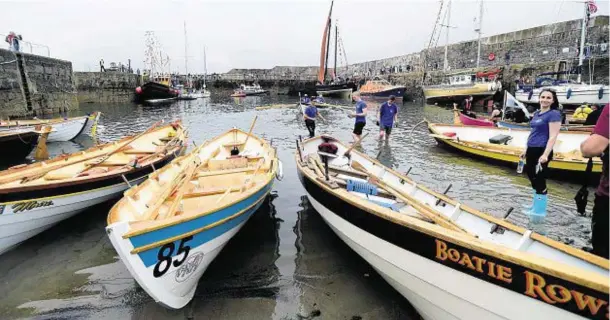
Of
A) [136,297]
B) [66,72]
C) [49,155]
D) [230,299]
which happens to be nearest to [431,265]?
[230,299]

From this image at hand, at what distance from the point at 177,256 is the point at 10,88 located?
25906 mm

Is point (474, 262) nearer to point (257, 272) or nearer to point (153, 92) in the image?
point (257, 272)

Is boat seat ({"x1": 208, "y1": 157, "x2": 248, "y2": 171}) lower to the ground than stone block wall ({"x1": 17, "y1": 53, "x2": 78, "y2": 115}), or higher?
lower

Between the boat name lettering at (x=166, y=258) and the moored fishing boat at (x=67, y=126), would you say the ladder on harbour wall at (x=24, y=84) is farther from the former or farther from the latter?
the boat name lettering at (x=166, y=258)

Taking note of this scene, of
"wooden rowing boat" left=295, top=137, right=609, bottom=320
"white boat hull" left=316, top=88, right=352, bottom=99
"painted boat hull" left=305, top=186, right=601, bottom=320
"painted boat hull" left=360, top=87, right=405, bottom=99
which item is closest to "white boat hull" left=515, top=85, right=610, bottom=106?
"painted boat hull" left=360, top=87, right=405, bottom=99

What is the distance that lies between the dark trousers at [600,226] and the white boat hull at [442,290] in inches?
54.4

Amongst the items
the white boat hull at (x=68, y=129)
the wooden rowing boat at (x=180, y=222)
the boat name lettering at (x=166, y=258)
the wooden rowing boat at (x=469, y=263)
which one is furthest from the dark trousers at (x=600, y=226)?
the white boat hull at (x=68, y=129)

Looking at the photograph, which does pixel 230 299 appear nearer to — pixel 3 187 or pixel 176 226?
pixel 176 226

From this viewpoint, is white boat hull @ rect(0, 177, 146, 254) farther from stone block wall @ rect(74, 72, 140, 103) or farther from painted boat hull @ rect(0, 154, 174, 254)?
stone block wall @ rect(74, 72, 140, 103)

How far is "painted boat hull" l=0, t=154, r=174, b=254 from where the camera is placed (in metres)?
5.22

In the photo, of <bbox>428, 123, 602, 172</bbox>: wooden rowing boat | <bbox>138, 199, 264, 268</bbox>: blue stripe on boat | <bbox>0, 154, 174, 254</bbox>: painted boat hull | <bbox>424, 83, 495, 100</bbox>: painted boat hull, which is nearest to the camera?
<bbox>138, 199, 264, 268</bbox>: blue stripe on boat

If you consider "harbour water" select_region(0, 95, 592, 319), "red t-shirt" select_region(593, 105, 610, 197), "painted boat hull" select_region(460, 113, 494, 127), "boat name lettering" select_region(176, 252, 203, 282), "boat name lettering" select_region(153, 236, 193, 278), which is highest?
"red t-shirt" select_region(593, 105, 610, 197)

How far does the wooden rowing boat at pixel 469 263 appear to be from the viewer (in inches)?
94.0

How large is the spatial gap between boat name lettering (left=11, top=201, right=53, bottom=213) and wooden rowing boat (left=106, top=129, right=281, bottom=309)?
165 centimetres
